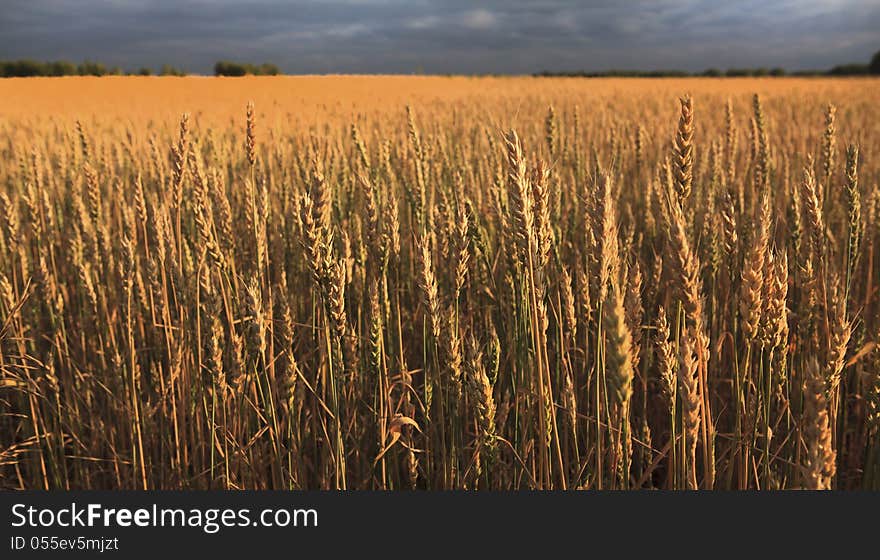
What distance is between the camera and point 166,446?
6.71 ft

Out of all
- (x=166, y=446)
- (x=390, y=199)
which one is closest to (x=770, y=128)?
(x=390, y=199)

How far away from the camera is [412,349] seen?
2.48m

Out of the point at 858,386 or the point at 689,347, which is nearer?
the point at 689,347

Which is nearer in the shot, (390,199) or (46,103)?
(390,199)

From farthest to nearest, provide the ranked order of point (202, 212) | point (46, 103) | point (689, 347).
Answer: point (46, 103) → point (202, 212) → point (689, 347)

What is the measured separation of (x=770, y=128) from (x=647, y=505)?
6.09m

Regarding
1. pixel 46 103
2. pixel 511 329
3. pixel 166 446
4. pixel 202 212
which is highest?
pixel 46 103

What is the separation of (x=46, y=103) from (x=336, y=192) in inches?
304

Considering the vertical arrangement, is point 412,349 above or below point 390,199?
below

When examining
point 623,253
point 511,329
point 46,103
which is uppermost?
point 46,103

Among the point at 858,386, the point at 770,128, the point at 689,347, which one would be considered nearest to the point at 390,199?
the point at 689,347

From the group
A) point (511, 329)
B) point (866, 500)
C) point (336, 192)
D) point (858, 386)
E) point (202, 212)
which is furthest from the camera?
point (336, 192)

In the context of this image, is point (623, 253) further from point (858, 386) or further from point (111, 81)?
point (111, 81)

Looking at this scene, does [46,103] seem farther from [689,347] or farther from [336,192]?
[689,347]
